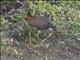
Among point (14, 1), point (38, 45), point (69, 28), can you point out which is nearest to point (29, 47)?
point (38, 45)

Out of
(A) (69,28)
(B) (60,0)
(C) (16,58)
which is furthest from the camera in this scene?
(B) (60,0)

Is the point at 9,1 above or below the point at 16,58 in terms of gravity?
above

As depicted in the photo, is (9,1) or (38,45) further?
(9,1)

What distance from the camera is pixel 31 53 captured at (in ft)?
12.3

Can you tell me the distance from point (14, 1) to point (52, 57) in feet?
5.45

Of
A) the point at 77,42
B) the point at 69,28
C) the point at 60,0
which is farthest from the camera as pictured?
the point at 60,0

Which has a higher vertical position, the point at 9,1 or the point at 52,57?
the point at 9,1

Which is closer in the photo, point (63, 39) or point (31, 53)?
point (31, 53)

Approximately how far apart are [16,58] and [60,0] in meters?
1.71

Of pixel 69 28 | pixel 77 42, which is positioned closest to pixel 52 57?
pixel 77 42

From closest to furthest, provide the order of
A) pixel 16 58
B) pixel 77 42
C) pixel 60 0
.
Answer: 1. pixel 16 58
2. pixel 77 42
3. pixel 60 0

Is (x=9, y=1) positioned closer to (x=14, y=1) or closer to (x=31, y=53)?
(x=14, y=1)

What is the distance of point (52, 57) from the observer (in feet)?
12.1

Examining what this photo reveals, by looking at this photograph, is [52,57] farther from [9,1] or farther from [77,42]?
[9,1]
